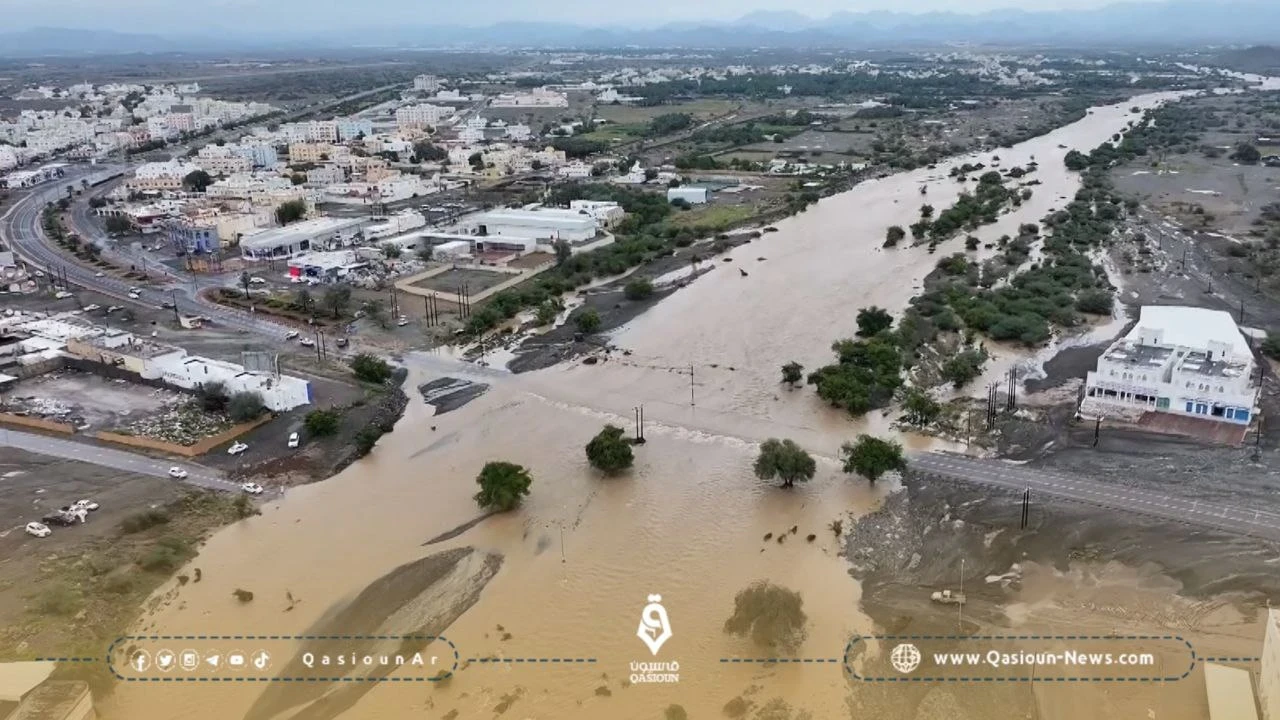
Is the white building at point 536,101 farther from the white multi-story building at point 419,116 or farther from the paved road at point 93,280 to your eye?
the paved road at point 93,280

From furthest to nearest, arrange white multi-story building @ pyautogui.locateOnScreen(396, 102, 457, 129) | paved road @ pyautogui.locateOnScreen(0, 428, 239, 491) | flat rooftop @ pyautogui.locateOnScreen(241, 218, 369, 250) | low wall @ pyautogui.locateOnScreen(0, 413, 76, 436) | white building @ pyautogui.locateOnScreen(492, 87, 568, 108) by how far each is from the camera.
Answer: white building @ pyautogui.locateOnScreen(492, 87, 568, 108) → white multi-story building @ pyautogui.locateOnScreen(396, 102, 457, 129) → flat rooftop @ pyautogui.locateOnScreen(241, 218, 369, 250) → low wall @ pyautogui.locateOnScreen(0, 413, 76, 436) → paved road @ pyautogui.locateOnScreen(0, 428, 239, 491)

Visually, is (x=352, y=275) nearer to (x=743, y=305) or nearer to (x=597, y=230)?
(x=597, y=230)

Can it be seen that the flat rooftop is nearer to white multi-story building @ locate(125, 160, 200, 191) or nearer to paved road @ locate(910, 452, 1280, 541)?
white multi-story building @ locate(125, 160, 200, 191)

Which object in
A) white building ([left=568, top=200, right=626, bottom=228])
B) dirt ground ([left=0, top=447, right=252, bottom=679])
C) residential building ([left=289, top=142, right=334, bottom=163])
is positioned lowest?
dirt ground ([left=0, top=447, right=252, bottom=679])

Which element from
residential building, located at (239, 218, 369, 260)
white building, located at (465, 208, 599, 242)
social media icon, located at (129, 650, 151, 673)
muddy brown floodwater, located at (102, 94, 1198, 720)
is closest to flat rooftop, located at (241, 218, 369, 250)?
residential building, located at (239, 218, 369, 260)

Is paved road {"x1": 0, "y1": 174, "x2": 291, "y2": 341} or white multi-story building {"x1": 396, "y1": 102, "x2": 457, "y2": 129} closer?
paved road {"x1": 0, "y1": 174, "x2": 291, "y2": 341}

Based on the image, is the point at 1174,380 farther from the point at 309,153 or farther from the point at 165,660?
the point at 309,153

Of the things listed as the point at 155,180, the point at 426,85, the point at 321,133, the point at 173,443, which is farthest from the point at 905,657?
the point at 426,85
